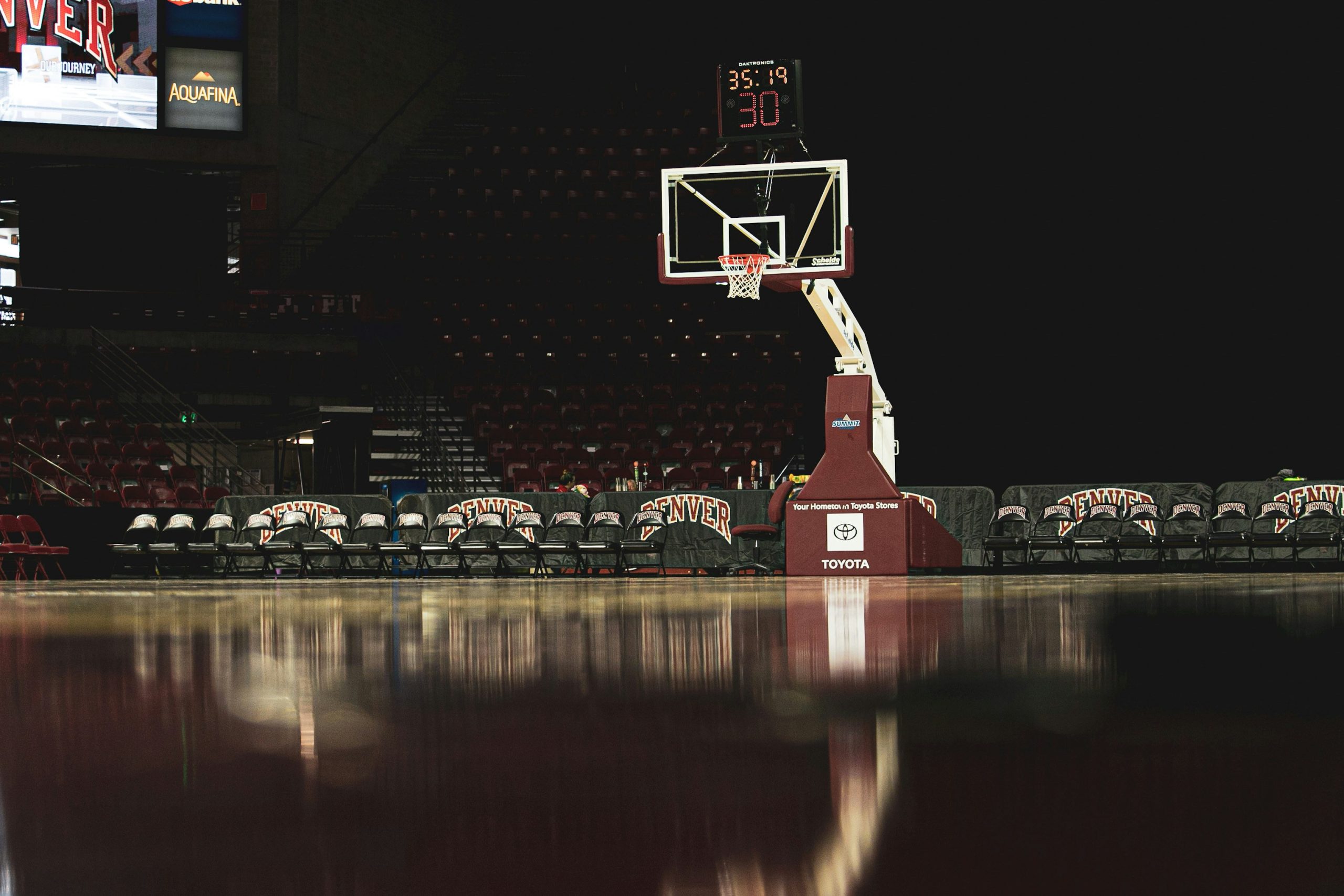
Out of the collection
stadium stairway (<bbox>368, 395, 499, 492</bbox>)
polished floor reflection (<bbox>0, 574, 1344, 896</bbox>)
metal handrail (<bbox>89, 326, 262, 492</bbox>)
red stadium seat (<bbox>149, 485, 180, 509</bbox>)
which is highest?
metal handrail (<bbox>89, 326, 262, 492</bbox>)

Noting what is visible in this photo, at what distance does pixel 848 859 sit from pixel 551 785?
1.56 feet

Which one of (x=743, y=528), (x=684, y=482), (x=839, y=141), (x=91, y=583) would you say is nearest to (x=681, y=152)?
(x=839, y=141)

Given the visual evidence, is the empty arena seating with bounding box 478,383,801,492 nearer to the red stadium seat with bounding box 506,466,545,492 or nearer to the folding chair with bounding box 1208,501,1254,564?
the red stadium seat with bounding box 506,466,545,492

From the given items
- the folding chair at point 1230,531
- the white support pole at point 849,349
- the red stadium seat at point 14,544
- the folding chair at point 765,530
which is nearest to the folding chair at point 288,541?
the red stadium seat at point 14,544

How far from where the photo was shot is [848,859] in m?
1.05

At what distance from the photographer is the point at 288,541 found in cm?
1418

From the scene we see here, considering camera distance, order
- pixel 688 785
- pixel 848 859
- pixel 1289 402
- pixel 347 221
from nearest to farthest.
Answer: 1. pixel 848 859
2. pixel 688 785
3. pixel 1289 402
4. pixel 347 221

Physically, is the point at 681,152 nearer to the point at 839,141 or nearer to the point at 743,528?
the point at 839,141

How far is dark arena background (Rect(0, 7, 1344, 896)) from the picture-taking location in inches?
49.6

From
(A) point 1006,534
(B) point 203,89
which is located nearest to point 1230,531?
(A) point 1006,534

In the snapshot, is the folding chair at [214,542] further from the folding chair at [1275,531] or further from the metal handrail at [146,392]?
the folding chair at [1275,531]

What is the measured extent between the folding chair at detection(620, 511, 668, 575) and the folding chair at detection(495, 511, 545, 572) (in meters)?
1.08

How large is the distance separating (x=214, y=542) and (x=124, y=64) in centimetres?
1394

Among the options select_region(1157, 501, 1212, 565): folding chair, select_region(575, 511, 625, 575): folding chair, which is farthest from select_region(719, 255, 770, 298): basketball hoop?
select_region(1157, 501, 1212, 565): folding chair
